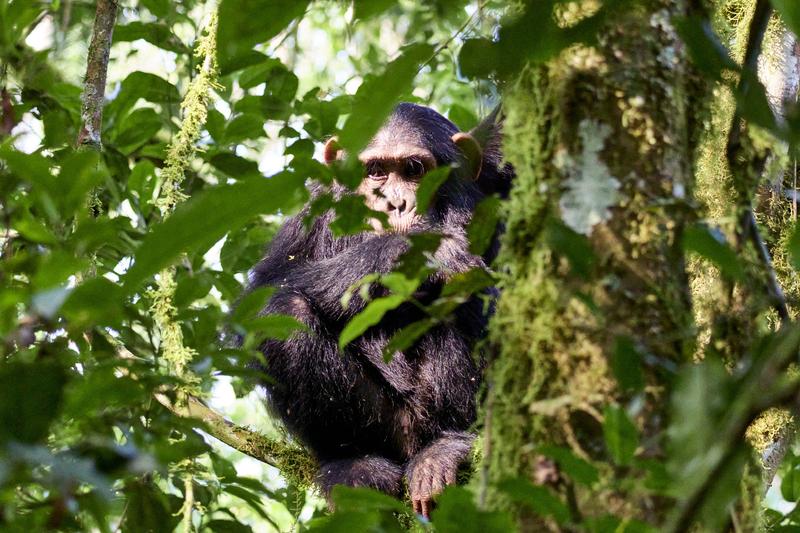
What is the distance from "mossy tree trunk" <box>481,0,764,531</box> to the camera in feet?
4.13

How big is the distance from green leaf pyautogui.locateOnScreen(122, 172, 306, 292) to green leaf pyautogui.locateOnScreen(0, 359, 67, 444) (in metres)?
0.14

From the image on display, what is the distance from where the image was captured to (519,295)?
4.75ft

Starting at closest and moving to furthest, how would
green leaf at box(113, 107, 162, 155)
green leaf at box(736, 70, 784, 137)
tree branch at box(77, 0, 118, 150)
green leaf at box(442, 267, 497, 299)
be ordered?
green leaf at box(736, 70, 784, 137), green leaf at box(442, 267, 497, 299), tree branch at box(77, 0, 118, 150), green leaf at box(113, 107, 162, 155)

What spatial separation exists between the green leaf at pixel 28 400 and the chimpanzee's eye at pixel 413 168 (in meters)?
3.38

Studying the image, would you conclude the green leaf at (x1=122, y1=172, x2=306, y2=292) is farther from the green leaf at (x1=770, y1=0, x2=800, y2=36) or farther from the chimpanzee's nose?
the chimpanzee's nose

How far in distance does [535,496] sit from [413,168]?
3301 millimetres

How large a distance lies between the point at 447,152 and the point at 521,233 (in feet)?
10.1

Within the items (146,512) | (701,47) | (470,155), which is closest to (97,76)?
(146,512)

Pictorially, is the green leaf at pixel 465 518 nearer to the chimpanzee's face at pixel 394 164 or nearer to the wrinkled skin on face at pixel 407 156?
the wrinkled skin on face at pixel 407 156

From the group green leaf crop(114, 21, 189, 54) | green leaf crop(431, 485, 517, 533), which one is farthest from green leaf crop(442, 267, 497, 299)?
green leaf crop(114, 21, 189, 54)

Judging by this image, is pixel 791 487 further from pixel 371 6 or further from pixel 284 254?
pixel 284 254

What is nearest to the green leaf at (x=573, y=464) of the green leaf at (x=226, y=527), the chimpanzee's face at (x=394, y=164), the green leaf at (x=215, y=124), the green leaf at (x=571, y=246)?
the green leaf at (x=571, y=246)

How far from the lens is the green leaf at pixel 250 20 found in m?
1.06

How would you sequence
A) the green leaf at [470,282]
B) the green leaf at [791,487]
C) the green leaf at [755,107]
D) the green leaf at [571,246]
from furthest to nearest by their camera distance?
the green leaf at [791,487]
the green leaf at [470,282]
the green leaf at [571,246]
the green leaf at [755,107]
